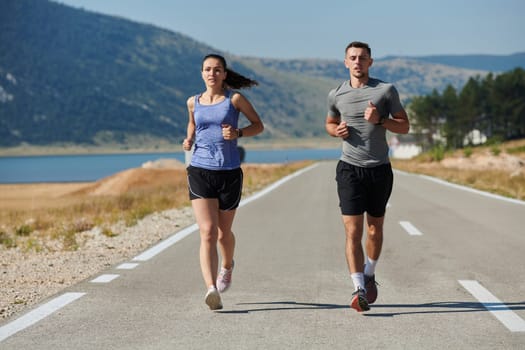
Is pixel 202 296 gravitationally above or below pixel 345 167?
below

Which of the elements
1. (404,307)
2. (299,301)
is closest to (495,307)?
(404,307)

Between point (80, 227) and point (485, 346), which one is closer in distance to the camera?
point (485, 346)

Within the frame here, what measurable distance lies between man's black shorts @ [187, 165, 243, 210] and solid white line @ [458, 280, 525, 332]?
2.33 meters

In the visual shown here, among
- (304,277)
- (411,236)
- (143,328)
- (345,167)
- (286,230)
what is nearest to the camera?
(143,328)

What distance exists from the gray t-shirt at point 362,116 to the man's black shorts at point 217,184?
3.17 ft

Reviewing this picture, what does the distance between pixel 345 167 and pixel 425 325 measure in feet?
4.69

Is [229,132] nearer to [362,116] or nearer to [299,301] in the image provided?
[362,116]

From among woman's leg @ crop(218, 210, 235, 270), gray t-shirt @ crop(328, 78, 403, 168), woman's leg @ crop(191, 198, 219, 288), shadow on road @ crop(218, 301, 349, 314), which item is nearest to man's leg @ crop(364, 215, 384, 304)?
shadow on road @ crop(218, 301, 349, 314)

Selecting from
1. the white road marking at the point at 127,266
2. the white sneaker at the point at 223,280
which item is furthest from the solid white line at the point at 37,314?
the white road marking at the point at 127,266

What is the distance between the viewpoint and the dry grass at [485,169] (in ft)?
80.6

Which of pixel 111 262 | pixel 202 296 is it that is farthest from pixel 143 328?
pixel 111 262

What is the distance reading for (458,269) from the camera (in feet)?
26.9

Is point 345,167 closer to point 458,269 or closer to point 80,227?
point 458,269

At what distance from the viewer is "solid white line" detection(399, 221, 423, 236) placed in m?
11.7
